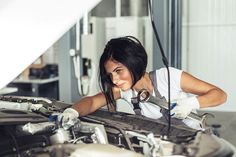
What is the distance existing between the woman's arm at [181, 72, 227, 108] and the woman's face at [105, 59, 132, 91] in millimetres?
318

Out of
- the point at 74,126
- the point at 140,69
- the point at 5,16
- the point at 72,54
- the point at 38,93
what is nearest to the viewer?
the point at 5,16

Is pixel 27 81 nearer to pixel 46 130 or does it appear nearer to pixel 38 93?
pixel 38 93

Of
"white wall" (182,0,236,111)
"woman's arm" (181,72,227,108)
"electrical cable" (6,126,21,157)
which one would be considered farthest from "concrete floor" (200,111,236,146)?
"electrical cable" (6,126,21,157)

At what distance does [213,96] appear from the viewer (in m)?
1.63

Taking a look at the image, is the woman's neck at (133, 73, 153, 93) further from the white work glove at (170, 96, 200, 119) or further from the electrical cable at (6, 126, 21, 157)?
the electrical cable at (6, 126, 21, 157)

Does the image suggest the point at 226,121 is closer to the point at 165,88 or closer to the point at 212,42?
the point at 212,42

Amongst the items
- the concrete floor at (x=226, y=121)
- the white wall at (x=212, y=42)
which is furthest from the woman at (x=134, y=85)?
the white wall at (x=212, y=42)

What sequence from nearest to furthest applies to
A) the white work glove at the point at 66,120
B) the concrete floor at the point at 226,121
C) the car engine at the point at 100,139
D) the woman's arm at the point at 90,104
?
the car engine at the point at 100,139
the white work glove at the point at 66,120
the woman's arm at the point at 90,104
the concrete floor at the point at 226,121

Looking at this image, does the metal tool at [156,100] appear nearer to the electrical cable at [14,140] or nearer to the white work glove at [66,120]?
the white work glove at [66,120]

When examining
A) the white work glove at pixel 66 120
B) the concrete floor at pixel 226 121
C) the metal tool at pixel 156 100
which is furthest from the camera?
the concrete floor at pixel 226 121

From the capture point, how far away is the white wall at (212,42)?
324 cm

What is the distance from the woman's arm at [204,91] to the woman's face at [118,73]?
1.04 feet

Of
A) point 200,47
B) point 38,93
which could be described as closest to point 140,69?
point 200,47

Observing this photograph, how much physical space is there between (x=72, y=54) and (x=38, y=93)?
112 cm
